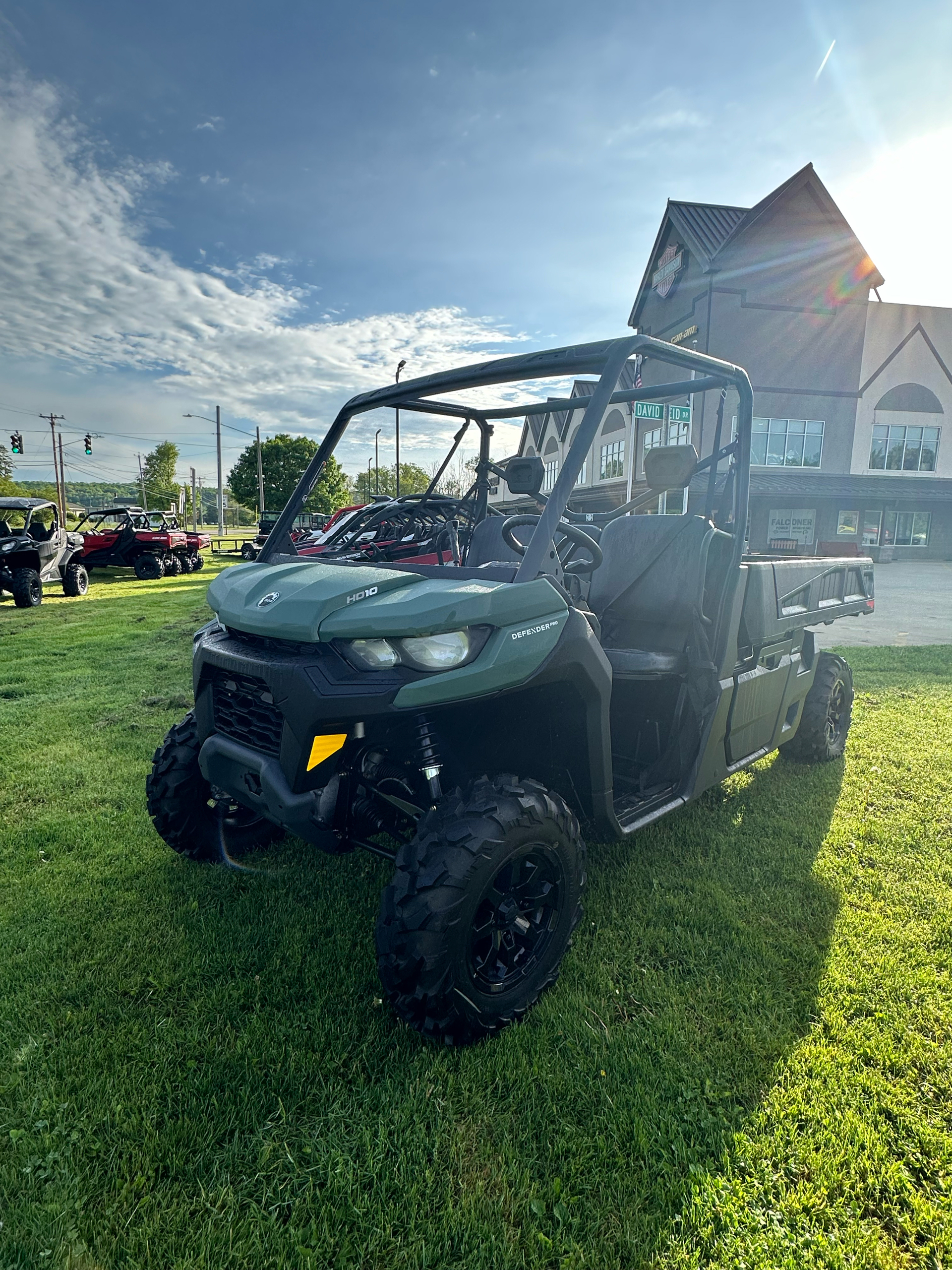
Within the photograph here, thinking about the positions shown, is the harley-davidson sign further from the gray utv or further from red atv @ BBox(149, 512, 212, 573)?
the gray utv

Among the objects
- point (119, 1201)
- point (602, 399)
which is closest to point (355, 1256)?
point (119, 1201)

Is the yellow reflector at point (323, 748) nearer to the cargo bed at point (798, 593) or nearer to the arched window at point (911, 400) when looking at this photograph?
the cargo bed at point (798, 593)

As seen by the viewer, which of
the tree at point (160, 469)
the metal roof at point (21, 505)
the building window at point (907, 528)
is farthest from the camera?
the tree at point (160, 469)

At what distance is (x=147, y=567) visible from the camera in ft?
55.2

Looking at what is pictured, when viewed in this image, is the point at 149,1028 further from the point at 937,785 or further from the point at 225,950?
the point at 937,785

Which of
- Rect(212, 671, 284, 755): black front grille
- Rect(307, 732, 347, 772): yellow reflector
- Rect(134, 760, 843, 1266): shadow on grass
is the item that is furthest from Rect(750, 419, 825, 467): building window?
Rect(307, 732, 347, 772): yellow reflector

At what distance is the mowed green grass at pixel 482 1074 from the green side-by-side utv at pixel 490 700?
26 cm

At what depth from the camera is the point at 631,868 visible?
3.15 meters

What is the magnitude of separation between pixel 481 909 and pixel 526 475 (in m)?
1.60

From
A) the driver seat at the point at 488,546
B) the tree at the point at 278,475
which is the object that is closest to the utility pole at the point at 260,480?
the tree at the point at 278,475

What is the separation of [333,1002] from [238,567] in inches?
63.7

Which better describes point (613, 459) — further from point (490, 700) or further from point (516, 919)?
point (516, 919)

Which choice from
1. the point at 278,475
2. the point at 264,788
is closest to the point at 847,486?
the point at 264,788

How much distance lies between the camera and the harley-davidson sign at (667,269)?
25.5 meters
